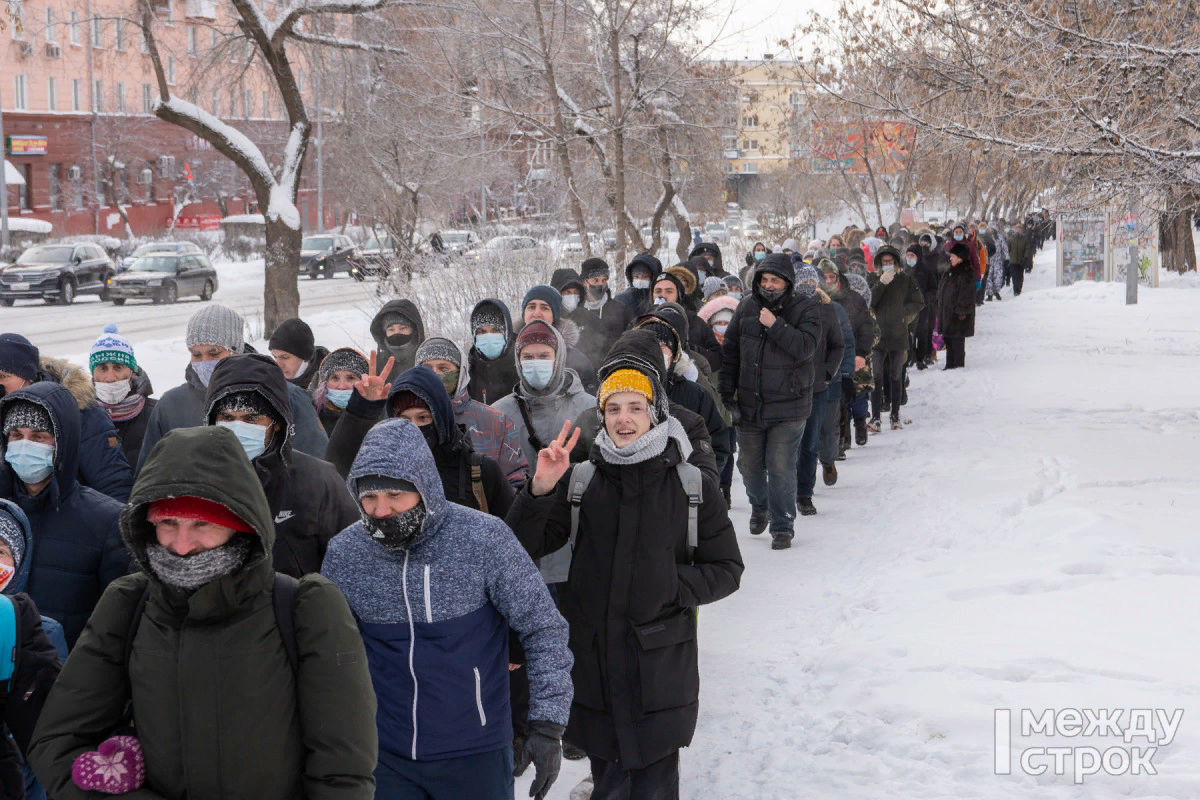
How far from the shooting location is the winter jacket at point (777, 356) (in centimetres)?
839

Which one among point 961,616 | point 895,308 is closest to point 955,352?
point 895,308

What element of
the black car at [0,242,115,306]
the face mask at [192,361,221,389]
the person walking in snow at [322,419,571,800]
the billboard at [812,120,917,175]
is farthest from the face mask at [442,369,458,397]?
the black car at [0,242,115,306]

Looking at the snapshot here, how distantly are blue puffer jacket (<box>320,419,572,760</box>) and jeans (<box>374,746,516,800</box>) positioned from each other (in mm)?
31

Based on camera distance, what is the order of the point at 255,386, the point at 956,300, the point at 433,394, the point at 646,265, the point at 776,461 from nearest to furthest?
1. the point at 255,386
2. the point at 433,394
3. the point at 776,461
4. the point at 646,265
5. the point at 956,300

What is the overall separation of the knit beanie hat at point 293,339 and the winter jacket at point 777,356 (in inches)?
126

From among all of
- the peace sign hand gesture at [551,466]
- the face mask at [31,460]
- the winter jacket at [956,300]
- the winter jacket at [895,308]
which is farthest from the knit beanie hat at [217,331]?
the winter jacket at [956,300]

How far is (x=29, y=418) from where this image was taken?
3.94 m

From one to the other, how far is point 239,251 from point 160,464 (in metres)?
47.2

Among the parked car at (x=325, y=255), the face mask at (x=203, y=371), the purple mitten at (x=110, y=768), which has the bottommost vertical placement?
the purple mitten at (x=110, y=768)

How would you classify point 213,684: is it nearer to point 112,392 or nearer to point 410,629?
point 410,629

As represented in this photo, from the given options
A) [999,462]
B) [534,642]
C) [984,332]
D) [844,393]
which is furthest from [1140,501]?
[984,332]

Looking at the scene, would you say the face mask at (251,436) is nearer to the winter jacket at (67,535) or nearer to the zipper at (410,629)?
the winter jacket at (67,535)

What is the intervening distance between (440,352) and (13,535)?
96.1 inches

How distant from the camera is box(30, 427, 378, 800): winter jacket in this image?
2.56m
